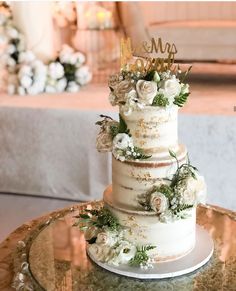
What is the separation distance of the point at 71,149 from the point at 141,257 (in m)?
1.63

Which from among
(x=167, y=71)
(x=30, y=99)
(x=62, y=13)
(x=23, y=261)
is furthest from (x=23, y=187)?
(x=167, y=71)

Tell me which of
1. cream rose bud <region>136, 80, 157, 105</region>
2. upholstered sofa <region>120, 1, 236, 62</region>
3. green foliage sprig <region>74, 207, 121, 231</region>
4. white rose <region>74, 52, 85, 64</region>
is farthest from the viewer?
upholstered sofa <region>120, 1, 236, 62</region>

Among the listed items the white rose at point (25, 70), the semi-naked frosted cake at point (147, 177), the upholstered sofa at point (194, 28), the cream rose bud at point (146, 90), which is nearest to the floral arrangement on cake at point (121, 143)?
the semi-naked frosted cake at point (147, 177)

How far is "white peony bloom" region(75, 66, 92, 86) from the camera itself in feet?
11.5

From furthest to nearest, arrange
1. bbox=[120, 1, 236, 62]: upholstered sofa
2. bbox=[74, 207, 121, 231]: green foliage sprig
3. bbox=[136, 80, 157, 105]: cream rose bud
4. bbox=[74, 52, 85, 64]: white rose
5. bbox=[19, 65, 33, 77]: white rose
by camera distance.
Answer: bbox=[120, 1, 236, 62]: upholstered sofa < bbox=[74, 52, 85, 64]: white rose < bbox=[19, 65, 33, 77]: white rose < bbox=[74, 207, 121, 231]: green foliage sprig < bbox=[136, 80, 157, 105]: cream rose bud

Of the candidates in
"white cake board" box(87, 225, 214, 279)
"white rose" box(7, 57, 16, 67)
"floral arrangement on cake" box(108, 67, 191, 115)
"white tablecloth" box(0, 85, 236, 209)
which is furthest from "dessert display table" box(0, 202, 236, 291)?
"white rose" box(7, 57, 16, 67)

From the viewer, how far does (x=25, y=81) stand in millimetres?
3387

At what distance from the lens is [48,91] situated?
11.4ft

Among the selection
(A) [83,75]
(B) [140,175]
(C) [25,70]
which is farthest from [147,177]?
(A) [83,75]

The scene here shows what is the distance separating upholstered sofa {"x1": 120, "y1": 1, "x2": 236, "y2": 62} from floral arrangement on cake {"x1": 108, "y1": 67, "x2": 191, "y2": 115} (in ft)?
7.10

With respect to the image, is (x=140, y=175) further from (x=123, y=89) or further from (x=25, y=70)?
(x=25, y=70)

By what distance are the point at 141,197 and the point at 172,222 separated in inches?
4.0

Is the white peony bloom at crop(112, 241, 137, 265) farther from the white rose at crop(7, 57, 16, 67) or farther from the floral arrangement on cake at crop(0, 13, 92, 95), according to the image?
the white rose at crop(7, 57, 16, 67)

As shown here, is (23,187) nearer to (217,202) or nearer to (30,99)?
(30,99)
